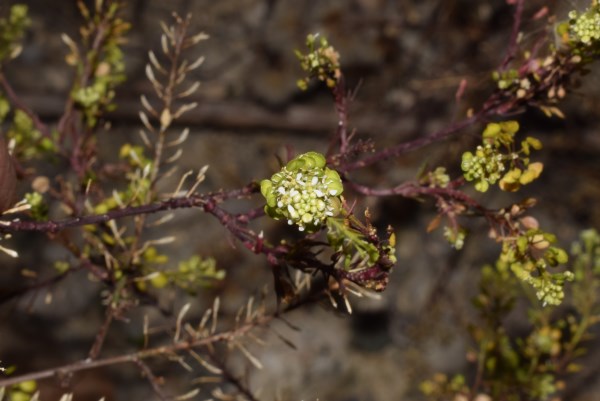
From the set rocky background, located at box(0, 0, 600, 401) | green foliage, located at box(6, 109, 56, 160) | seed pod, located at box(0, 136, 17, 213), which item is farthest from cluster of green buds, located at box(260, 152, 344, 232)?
rocky background, located at box(0, 0, 600, 401)

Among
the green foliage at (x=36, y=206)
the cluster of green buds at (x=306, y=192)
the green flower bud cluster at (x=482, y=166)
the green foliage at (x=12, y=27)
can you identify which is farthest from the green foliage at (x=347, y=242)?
the green foliage at (x=12, y=27)

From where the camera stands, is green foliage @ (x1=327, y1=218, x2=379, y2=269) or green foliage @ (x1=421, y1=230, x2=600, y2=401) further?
green foliage @ (x1=421, y1=230, x2=600, y2=401)

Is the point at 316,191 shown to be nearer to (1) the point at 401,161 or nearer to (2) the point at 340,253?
(2) the point at 340,253

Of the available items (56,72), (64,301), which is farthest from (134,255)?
(56,72)

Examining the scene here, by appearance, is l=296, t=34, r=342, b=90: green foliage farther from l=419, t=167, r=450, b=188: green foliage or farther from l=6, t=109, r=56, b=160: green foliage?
l=6, t=109, r=56, b=160: green foliage

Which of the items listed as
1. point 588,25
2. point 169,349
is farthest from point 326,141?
point 588,25

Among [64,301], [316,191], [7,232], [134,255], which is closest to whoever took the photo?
[316,191]

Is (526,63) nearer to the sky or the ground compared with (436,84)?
nearer to the sky
